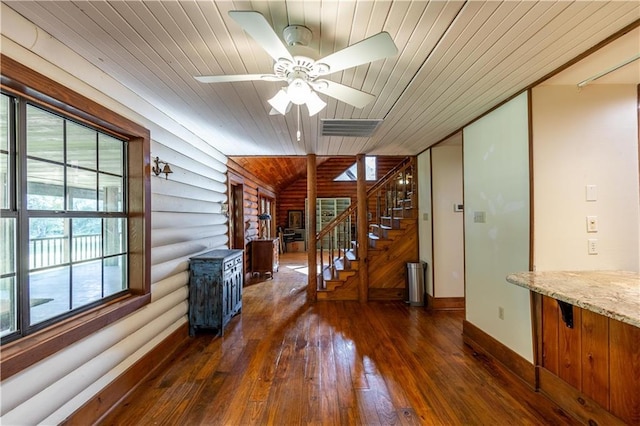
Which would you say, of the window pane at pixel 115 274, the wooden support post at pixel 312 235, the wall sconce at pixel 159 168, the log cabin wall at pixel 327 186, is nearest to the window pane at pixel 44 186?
the window pane at pixel 115 274

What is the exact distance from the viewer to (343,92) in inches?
71.6

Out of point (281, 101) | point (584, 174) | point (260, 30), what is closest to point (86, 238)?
point (281, 101)

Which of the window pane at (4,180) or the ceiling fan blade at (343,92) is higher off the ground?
the ceiling fan blade at (343,92)

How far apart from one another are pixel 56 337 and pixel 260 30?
201 cm

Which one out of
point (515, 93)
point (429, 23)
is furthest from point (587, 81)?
point (429, 23)

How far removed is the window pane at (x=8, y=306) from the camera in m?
1.44

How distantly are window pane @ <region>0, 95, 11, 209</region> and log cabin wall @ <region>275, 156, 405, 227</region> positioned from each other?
25.5ft

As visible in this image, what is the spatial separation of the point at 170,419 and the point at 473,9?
312 cm

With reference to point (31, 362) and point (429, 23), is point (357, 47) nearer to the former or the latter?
point (429, 23)

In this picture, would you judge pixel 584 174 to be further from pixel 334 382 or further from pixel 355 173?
pixel 355 173

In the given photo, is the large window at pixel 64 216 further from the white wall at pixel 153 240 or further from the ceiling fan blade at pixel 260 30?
the ceiling fan blade at pixel 260 30

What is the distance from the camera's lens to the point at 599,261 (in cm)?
218

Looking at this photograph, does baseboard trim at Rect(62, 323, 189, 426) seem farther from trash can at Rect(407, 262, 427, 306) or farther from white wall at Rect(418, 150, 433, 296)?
white wall at Rect(418, 150, 433, 296)

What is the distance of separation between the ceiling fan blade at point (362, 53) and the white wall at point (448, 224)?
10.4 feet
